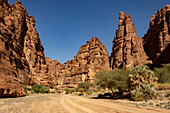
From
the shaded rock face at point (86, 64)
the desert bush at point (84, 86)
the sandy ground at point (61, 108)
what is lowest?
the desert bush at point (84, 86)

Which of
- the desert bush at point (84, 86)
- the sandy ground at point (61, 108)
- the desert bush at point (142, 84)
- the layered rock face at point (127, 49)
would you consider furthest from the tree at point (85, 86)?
the sandy ground at point (61, 108)

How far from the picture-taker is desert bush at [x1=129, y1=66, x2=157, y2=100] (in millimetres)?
15930

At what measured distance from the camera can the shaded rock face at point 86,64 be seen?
253 feet

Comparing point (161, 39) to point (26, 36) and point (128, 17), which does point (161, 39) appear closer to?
point (128, 17)

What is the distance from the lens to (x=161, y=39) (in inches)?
2424

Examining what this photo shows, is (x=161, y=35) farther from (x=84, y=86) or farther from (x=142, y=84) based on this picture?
(x=142, y=84)

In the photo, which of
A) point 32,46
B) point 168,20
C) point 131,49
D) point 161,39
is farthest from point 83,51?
point 168,20

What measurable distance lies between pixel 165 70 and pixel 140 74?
2456 cm

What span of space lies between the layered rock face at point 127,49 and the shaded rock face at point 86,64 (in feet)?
34.9

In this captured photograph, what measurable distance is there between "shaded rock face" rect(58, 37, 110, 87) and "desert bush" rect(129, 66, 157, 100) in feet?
182

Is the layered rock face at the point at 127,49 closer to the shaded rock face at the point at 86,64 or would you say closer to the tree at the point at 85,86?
the shaded rock face at the point at 86,64

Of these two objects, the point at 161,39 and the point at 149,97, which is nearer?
the point at 149,97

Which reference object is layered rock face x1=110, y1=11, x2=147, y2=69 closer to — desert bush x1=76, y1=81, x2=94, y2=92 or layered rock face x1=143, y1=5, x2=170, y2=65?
layered rock face x1=143, y1=5, x2=170, y2=65

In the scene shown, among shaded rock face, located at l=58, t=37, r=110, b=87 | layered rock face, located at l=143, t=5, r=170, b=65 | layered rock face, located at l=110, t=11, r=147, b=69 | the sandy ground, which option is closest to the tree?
shaded rock face, located at l=58, t=37, r=110, b=87
